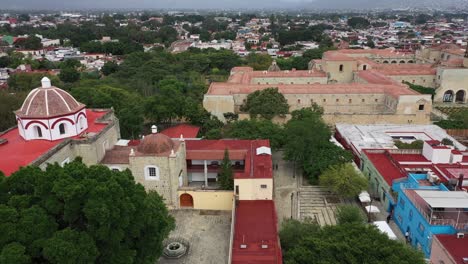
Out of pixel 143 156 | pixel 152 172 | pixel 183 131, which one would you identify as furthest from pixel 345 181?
pixel 183 131

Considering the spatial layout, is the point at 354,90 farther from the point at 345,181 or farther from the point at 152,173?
the point at 152,173

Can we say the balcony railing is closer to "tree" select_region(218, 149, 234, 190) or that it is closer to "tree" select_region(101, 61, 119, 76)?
"tree" select_region(218, 149, 234, 190)

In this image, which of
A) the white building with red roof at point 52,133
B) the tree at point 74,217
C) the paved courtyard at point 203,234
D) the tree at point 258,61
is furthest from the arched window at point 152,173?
the tree at point 258,61

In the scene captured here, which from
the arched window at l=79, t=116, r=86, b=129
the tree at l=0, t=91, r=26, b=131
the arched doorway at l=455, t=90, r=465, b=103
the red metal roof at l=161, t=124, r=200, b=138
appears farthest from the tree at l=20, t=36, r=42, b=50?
the arched doorway at l=455, t=90, r=465, b=103

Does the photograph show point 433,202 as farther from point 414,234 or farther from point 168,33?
point 168,33

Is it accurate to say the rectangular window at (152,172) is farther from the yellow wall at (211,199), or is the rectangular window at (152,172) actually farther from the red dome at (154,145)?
the yellow wall at (211,199)
